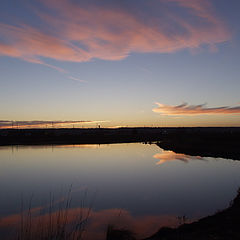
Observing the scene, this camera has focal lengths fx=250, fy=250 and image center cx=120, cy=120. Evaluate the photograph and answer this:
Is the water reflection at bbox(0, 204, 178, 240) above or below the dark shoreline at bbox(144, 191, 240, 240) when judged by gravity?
below

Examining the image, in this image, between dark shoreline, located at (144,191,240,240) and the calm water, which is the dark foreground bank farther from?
the calm water

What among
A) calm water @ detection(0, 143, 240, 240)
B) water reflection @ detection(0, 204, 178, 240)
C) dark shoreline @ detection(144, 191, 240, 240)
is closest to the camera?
dark shoreline @ detection(144, 191, 240, 240)

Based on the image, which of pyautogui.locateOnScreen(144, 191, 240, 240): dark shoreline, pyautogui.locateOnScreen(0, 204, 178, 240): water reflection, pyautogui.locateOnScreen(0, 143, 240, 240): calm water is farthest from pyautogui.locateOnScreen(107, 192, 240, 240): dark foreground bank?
pyautogui.locateOnScreen(0, 143, 240, 240): calm water

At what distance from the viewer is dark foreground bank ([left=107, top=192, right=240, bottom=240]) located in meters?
12.1

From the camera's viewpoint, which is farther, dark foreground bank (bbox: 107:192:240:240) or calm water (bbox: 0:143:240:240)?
calm water (bbox: 0:143:240:240)

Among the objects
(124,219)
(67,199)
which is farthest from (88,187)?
(124,219)

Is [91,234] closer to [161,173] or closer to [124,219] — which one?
[124,219]

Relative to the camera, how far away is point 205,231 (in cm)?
1309

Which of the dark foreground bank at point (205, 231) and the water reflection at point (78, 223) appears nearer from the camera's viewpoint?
the dark foreground bank at point (205, 231)

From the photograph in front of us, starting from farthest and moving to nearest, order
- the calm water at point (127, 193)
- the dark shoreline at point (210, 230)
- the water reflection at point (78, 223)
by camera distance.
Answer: the calm water at point (127, 193), the water reflection at point (78, 223), the dark shoreline at point (210, 230)

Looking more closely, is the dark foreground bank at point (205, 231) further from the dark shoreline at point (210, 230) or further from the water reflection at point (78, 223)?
the water reflection at point (78, 223)

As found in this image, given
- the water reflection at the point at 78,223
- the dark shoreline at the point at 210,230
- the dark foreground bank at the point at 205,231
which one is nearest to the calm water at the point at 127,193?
the water reflection at the point at 78,223

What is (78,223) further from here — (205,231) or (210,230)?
(210,230)

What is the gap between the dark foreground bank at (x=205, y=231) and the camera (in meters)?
12.1
